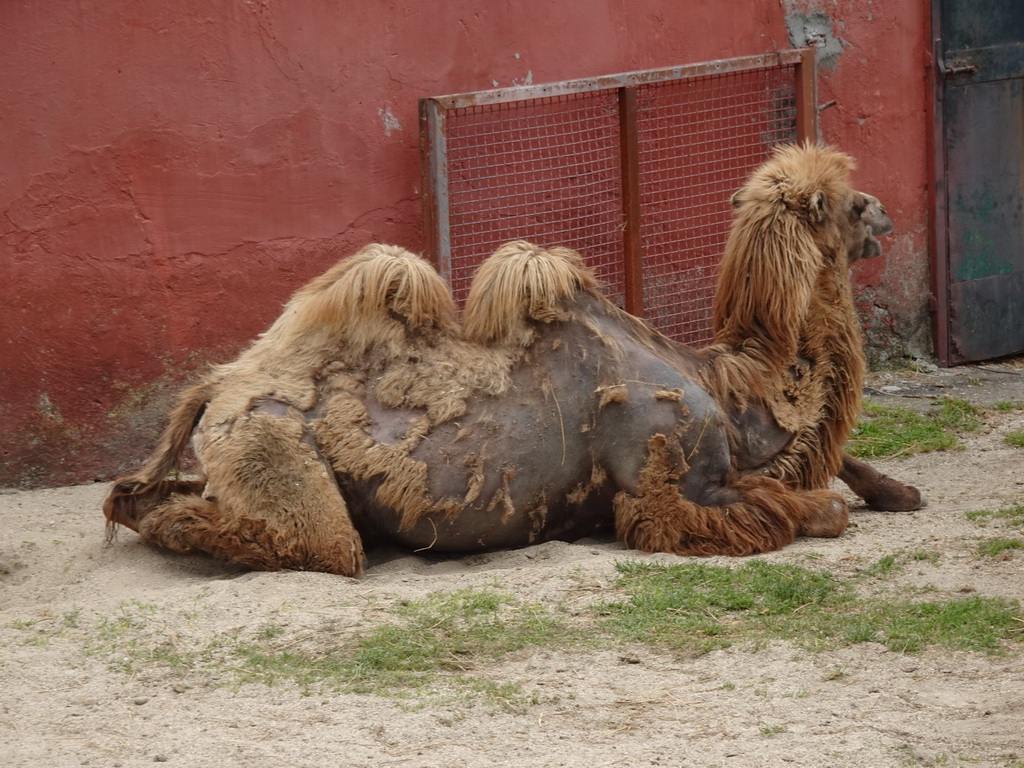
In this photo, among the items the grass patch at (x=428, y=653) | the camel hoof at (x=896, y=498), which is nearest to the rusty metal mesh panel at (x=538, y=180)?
the camel hoof at (x=896, y=498)

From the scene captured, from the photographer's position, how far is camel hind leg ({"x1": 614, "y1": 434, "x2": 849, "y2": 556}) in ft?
18.3

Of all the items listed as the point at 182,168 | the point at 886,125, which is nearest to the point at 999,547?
the point at 182,168

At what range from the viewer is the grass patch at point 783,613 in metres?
4.48

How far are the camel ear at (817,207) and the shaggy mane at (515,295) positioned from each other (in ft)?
3.76

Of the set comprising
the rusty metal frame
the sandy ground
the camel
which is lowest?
the sandy ground

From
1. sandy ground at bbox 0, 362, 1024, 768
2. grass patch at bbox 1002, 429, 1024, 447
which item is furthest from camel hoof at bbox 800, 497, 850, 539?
grass patch at bbox 1002, 429, 1024, 447

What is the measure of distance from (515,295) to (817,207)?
4.75ft

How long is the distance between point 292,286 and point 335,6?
4.78ft

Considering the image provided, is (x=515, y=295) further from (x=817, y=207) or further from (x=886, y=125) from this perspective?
(x=886, y=125)

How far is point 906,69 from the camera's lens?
375 inches

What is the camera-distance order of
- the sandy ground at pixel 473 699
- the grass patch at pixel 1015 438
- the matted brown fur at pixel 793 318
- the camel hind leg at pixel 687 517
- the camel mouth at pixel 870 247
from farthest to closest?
the grass patch at pixel 1015 438, the camel mouth at pixel 870 247, the matted brown fur at pixel 793 318, the camel hind leg at pixel 687 517, the sandy ground at pixel 473 699

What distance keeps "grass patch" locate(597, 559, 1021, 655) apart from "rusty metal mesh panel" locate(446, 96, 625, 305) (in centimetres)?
310

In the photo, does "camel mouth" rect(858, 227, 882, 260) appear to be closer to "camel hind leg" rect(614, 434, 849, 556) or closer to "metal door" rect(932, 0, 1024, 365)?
"camel hind leg" rect(614, 434, 849, 556)

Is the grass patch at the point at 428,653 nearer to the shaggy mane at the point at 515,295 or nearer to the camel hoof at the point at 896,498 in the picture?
the shaggy mane at the point at 515,295
